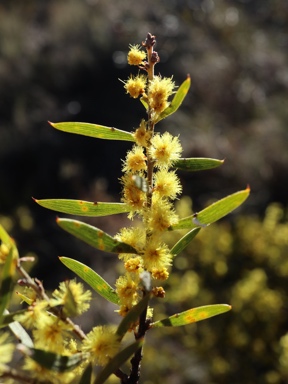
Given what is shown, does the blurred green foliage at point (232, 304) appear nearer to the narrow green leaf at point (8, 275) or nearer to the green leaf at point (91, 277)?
the green leaf at point (91, 277)

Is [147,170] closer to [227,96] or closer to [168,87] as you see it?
[168,87]

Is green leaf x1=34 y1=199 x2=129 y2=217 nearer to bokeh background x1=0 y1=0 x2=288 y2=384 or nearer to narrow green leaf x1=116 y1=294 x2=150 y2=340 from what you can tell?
narrow green leaf x1=116 y1=294 x2=150 y2=340

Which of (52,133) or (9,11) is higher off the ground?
(9,11)

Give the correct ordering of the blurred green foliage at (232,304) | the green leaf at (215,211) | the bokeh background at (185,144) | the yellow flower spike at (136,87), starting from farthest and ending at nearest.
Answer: the bokeh background at (185,144) < the blurred green foliage at (232,304) < the yellow flower spike at (136,87) < the green leaf at (215,211)

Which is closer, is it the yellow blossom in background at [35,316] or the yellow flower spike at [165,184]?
the yellow blossom in background at [35,316]

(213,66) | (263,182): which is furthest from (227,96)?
(263,182)

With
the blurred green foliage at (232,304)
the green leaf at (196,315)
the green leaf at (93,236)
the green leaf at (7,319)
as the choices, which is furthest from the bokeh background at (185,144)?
the green leaf at (7,319)
